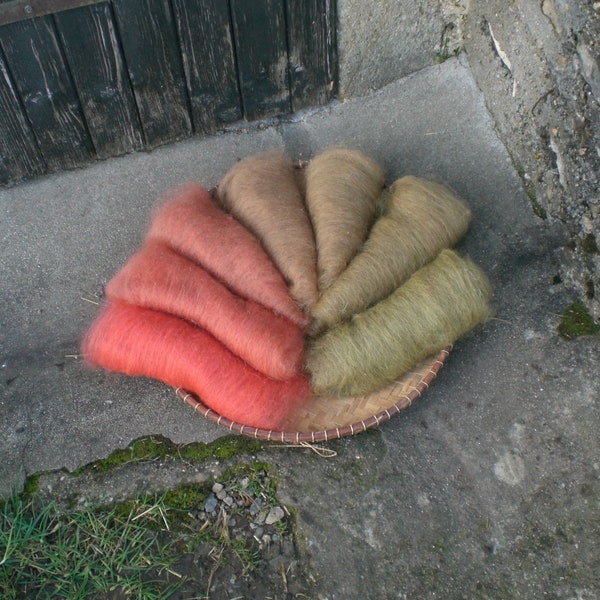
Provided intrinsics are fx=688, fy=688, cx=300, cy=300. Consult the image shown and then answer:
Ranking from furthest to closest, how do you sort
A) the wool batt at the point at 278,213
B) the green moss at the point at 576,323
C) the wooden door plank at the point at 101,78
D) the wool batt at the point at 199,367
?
the wooden door plank at the point at 101,78, the green moss at the point at 576,323, the wool batt at the point at 278,213, the wool batt at the point at 199,367

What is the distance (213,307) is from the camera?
1981 millimetres

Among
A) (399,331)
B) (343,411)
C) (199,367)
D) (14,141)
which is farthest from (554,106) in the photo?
(14,141)

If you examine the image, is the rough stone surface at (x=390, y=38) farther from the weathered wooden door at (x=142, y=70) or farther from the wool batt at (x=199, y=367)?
the wool batt at (x=199, y=367)

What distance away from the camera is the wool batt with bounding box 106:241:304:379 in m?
1.92

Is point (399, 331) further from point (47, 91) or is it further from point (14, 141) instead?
point (14, 141)

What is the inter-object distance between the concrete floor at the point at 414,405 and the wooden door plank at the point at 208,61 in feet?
0.36

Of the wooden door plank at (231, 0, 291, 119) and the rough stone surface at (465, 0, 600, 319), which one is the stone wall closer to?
the rough stone surface at (465, 0, 600, 319)

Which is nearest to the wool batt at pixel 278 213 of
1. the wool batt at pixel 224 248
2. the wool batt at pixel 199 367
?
the wool batt at pixel 224 248

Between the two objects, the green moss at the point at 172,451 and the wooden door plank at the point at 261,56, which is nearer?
the green moss at the point at 172,451

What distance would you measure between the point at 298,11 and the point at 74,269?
4.07 ft

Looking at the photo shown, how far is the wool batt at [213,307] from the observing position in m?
1.92

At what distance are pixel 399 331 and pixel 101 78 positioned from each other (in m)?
1.41

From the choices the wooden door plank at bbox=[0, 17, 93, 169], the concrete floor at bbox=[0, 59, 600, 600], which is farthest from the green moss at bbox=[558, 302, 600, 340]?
the wooden door plank at bbox=[0, 17, 93, 169]

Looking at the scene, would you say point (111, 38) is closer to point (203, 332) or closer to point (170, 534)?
point (203, 332)
